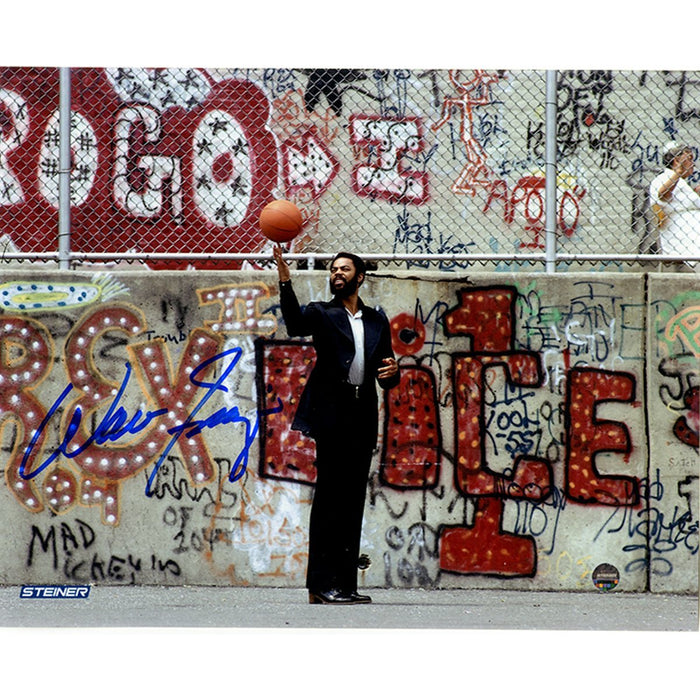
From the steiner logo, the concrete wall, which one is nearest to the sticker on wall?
the concrete wall

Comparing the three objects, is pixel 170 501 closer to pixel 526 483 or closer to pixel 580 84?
pixel 526 483

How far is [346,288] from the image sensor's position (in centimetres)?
724

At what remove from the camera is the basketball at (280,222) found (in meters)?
7.14

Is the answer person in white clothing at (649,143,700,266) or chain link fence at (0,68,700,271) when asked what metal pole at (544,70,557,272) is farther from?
person in white clothing at (649,143,700,266)

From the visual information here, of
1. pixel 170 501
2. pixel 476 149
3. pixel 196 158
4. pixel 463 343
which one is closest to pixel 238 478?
pixel 170 501

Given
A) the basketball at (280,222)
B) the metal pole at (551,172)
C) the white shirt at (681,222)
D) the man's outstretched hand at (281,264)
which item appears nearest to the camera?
the man's outstretched hand at (281,264)

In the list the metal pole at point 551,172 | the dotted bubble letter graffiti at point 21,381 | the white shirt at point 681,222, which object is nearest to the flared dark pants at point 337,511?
the metal pole at point 551,172

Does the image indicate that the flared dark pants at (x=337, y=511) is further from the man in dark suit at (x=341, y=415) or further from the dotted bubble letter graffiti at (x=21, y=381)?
the dotted bubble letter graffiti at (x=21, y=381)

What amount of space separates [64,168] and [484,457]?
3.71 m

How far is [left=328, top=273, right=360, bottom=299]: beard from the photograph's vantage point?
23.7 ft

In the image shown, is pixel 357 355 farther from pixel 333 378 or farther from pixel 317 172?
pixel 317 172

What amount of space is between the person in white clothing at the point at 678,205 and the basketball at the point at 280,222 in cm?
340

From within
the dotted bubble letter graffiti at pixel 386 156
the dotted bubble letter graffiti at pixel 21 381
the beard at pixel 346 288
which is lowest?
the dotted bubble letter graffiti at pixel 21 381
